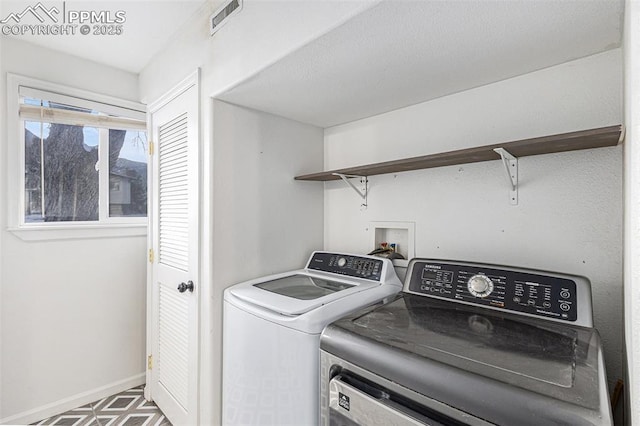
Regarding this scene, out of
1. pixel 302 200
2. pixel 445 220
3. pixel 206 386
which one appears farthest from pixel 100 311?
pixel 445 220

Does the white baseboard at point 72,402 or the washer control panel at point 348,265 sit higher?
the washer control panel at point 348,265

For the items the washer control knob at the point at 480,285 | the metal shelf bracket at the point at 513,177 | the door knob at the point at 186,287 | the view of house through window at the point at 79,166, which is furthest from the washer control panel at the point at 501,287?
the view of house through window at the point at 79,166

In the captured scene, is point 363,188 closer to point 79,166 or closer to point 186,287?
point 186,287

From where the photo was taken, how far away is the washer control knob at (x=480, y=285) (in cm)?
112

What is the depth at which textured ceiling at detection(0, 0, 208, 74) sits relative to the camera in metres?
1.59

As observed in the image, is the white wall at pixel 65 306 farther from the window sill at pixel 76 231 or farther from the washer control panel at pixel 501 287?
the washer control panel at pixel 501 287

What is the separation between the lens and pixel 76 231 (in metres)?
2.11

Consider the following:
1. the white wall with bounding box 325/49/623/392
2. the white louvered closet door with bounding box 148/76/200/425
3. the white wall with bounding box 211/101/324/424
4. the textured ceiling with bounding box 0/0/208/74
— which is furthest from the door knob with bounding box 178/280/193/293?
the textured ceiling with bounding box 0/0/208/74

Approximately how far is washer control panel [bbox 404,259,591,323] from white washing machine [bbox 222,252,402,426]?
21 centimetres

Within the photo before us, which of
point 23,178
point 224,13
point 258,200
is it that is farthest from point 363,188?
point 23,178

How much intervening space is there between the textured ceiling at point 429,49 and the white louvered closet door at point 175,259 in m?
0.47

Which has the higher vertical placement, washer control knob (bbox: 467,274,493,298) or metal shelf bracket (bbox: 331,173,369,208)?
metal shelf bracket (bbox: 331,173,369,208)

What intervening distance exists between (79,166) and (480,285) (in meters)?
2.67

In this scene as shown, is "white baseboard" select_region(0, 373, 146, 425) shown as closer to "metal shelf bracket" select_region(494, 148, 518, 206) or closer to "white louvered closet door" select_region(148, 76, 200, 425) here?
"white louvered closet door" select_region(148, 76, 200, 425)
